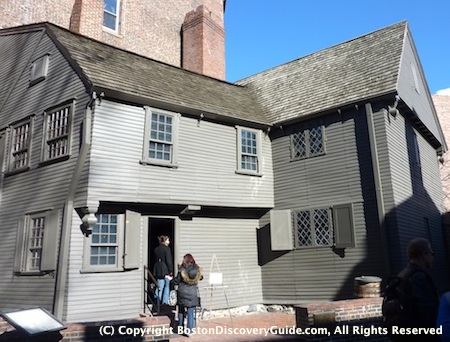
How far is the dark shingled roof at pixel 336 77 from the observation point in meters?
12.4

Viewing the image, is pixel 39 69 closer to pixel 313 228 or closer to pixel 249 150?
pixel 249 150

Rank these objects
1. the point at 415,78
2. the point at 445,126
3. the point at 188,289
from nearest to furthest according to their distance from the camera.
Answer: the point at 188,289 < the point at 415,78 < the point at 445,126

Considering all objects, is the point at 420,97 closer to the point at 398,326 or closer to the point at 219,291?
the point at 219,291

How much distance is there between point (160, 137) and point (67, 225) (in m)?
3.56

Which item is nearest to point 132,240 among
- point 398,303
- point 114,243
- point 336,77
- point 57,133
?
point 114,243

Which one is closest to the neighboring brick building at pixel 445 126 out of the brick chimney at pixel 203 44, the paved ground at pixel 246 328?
the brick chimney at pixel 203 44

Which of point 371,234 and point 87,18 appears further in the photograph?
point 87,18

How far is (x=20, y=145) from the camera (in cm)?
1225

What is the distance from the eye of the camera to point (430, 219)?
14.2 meters

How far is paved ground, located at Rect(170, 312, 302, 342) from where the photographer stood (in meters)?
8.35

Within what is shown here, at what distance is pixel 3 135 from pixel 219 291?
28.6 feet

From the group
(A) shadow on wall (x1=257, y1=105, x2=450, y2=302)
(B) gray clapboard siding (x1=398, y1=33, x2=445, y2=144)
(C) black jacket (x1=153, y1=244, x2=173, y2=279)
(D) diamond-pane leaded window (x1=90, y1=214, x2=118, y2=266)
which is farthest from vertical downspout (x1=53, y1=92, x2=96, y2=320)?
(B) gray clapboard siding (x1=398, y1=33, x2=445, y2=144)

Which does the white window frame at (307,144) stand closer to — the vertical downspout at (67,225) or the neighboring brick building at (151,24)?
the vertical downspout at (67,225)

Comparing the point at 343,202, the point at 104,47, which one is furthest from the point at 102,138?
the point at 343,202
